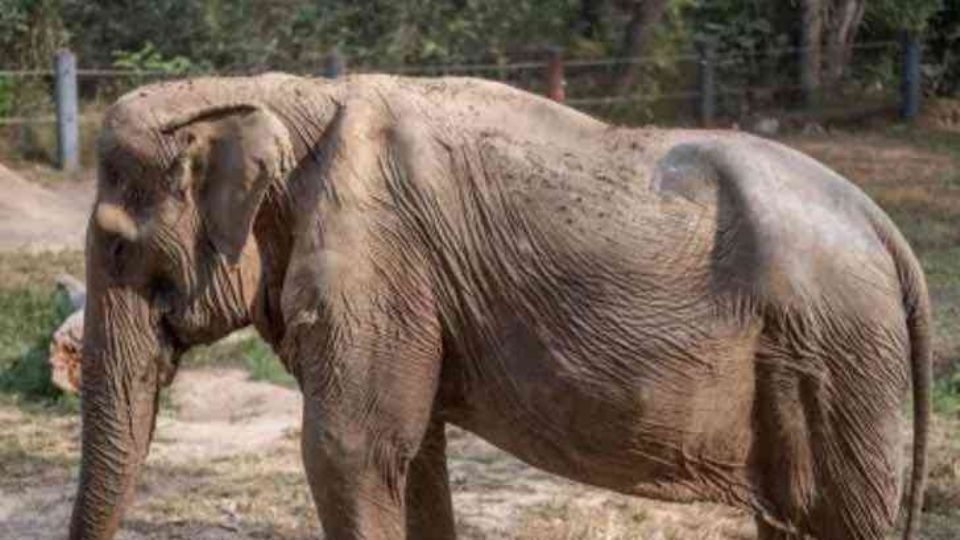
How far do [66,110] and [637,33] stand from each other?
6913 mm

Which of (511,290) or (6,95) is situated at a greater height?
(511,290)

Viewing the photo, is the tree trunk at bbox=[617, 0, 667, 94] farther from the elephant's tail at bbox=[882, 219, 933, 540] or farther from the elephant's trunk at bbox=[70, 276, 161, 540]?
the elephant's trunk at bbox=[70, 276, 161, 540]

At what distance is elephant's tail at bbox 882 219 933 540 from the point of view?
4.26 metres

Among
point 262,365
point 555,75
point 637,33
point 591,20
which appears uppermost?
point 591,20

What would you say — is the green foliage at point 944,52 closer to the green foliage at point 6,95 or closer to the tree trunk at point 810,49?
the tree trunk at point 810,49

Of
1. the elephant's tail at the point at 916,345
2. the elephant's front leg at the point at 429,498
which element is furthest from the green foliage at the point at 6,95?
the elephant's tail at the point at 916,345

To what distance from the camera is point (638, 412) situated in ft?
13.6

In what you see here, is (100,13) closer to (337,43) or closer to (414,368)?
(337,43)

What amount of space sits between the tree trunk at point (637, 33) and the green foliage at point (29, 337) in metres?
10.1

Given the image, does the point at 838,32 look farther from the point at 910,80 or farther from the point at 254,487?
the point at 254,487

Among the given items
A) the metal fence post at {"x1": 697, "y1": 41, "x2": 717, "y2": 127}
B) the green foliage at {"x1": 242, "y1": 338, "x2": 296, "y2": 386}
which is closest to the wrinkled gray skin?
the green foliage at {"x1": 242, "y1": 338, "x2": 296, "y2": 386}

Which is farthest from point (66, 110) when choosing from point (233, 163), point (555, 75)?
point (233, 163)

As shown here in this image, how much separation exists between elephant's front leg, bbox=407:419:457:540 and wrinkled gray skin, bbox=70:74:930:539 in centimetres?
48

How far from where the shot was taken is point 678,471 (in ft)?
13.8
